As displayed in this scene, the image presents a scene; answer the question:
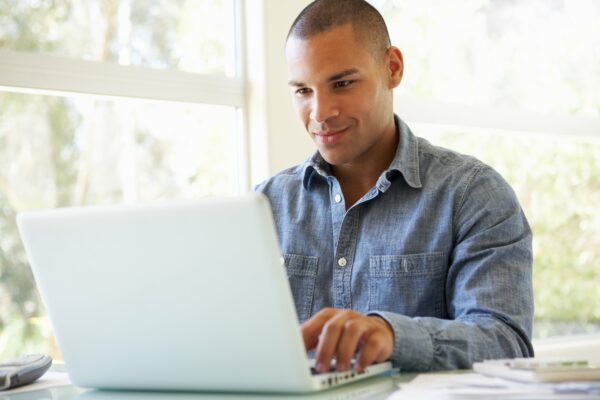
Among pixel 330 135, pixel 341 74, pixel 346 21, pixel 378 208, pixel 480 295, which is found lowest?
pixel 480 295

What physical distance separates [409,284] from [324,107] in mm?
377

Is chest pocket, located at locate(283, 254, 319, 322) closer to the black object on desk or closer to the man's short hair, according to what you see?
the man's short hair

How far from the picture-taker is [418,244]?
5.67 feet

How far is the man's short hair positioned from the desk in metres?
0.82

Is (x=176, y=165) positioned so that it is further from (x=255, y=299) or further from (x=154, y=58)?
(x=255, y=299)

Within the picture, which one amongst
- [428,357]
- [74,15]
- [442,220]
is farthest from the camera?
[74,15]

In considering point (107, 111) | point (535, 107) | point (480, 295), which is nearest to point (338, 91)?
point (480, 295)

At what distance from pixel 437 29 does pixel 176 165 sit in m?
1.17

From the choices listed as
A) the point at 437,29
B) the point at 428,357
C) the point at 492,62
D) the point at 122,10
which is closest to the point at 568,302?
the point at 492,62

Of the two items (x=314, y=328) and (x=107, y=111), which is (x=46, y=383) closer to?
(x=314, y=328)

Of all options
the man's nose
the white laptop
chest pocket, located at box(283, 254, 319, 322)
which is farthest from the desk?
the man's nose

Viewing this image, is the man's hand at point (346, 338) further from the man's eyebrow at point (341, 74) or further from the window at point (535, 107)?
the window at point (535, 107)

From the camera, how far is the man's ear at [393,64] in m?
1.95

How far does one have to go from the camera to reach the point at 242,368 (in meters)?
1.09
